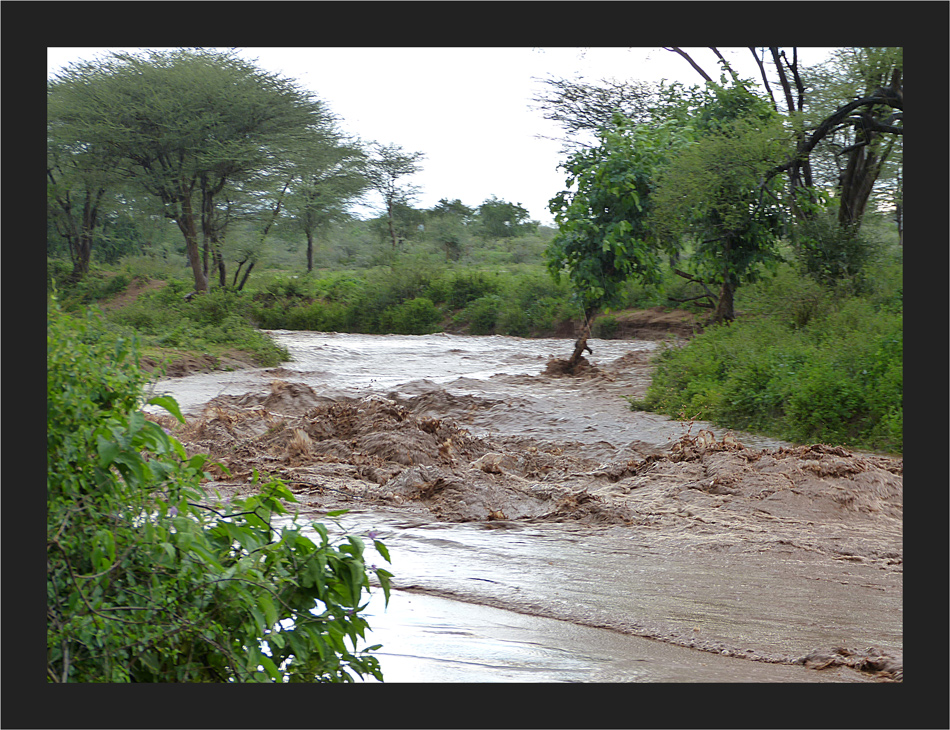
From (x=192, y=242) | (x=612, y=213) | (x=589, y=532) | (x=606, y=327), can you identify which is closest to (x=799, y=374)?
(x=589, y=532)

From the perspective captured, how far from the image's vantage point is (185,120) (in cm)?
1875

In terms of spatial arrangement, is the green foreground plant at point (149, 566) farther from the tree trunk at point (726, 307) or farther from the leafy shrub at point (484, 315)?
the leafy shrub at point (484, 315)

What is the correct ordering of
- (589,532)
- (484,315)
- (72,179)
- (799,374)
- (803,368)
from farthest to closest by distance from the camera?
1. (484,315)
2. (72,179)
3. (803,368)
4. (799,374)
5. (589,532)

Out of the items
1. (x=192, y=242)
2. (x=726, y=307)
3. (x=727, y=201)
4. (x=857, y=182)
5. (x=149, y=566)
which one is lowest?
(x=149, y=566)

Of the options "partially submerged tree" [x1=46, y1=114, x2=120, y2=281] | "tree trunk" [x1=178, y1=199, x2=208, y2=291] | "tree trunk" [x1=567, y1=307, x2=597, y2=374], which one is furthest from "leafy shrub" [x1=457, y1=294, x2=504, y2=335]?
"partially submerged tree" [x1=46, y1=114, x2=120, y2=281]

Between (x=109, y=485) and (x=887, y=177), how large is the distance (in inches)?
698

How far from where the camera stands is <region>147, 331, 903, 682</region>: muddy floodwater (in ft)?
11.0

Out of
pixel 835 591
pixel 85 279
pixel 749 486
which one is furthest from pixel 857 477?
pixel 85 279

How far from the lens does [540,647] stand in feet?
11.2

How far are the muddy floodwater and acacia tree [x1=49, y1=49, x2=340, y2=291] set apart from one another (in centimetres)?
1033

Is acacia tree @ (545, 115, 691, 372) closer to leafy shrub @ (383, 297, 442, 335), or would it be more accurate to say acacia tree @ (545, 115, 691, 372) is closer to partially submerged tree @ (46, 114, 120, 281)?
leafy shrub @ (383, 297, 442, 335)

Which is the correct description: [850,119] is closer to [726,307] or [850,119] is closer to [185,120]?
[726,307]

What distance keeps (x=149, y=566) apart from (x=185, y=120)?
60.4ft

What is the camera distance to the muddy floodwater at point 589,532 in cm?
337
